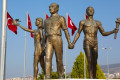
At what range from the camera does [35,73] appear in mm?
12469

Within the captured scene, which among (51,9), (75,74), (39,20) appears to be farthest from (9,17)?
(75,74)

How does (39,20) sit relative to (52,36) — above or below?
above

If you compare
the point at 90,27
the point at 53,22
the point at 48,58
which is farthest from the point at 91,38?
the point at 48,58

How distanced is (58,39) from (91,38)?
5.48 ft

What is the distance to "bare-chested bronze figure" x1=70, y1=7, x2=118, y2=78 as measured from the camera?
11.1m

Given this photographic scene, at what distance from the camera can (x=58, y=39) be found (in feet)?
33.9

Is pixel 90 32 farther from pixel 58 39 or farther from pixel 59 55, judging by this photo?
pixel 59 55

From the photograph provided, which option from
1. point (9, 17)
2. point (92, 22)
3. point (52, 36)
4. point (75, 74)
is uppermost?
point (9, 17)

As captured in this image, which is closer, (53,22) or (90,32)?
(53,22)

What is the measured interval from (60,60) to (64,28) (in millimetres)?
1327

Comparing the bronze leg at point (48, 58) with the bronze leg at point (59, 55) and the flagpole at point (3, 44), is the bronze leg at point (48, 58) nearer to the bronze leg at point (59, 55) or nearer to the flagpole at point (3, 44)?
the bronze leg at point (59, 55)

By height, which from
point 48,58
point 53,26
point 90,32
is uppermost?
point 53,26

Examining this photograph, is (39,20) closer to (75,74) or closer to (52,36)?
(52,36)

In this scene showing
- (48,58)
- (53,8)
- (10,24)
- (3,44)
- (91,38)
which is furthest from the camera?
(10,24)
